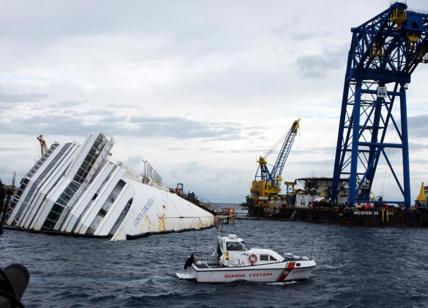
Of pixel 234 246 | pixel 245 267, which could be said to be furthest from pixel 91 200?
pixel 245 267

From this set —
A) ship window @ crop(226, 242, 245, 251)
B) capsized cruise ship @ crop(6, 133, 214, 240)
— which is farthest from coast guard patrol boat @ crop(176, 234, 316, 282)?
capsized cruise ship @ crop(6, 133, 214, 240)

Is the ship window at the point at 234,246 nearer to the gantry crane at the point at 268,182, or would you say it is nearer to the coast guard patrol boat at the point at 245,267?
the coast guard patrol boat at the point at 245,267

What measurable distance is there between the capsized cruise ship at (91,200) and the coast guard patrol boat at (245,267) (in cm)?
2211

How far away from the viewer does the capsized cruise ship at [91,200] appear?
5562 cm

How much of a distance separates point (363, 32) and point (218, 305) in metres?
81.6

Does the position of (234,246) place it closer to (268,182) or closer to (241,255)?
(241,255)

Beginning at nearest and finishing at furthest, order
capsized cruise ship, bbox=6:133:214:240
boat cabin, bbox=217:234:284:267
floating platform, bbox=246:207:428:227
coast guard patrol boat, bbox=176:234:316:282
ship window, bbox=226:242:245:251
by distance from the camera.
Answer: coast guard patrol boat, bbox=176:234:316:282
boat cabin, bbox=217:234:284:267
ship window, bbox=226:242:245:251
capsized cruise ship, bbox=6:133:214:240
floating platform, bbox=246:207:428:227

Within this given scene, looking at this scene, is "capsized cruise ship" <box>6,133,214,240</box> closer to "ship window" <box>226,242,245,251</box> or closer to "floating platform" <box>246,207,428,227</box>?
"ship window" <box>226,242,245,251</box>

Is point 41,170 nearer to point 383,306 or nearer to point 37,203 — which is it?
point 37,203

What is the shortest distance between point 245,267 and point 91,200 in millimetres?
29032

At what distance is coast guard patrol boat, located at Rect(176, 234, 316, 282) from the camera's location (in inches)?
1304

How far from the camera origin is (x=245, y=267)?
109 ft

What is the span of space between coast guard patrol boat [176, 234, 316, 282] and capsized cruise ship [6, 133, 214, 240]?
22107 millimetres

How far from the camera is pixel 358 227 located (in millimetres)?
93312
